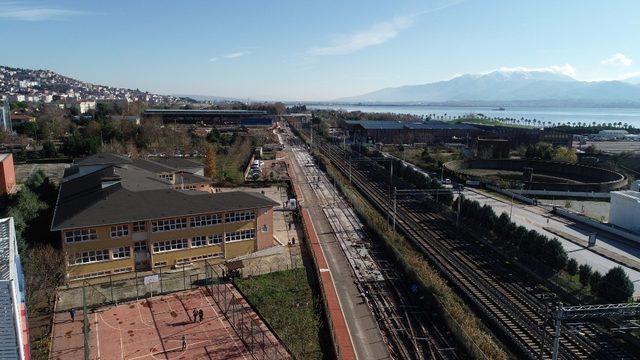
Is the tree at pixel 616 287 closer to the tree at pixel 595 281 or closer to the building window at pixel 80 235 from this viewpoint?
the tree at pixel 595 281

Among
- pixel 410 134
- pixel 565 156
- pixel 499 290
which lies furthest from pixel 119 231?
pixel 410 134

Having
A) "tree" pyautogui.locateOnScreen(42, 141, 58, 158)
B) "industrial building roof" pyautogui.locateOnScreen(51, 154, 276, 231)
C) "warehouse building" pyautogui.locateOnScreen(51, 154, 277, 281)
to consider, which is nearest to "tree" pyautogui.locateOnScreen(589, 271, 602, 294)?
"industrial building roof" pyautogui.locateOnScreen(51, 154, 276, 231)

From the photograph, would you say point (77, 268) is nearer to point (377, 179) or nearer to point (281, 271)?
point (281, 271)

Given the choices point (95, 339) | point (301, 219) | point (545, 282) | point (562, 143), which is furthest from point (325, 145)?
point (95, 339)

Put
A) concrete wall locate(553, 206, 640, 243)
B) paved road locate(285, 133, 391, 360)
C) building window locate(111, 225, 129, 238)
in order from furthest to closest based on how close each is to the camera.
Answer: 1. concrete wall locate(553, 206, 640, 243)
2. building window locate(111, 225, 129, 238)
3. paved road locate(285, 133, 391, 360)

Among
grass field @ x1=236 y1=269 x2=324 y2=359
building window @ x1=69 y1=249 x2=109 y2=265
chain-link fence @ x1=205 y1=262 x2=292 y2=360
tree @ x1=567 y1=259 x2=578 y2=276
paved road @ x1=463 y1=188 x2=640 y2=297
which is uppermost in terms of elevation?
building window @ x1=69 y1=249 x2=109 y2=265

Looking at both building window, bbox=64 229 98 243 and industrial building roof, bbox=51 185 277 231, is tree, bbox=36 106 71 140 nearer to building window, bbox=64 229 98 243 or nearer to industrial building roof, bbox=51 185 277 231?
industrial building roof, bbox=51 185 277 231

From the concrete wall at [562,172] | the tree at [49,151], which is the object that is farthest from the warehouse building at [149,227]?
the tree at [49,151]
